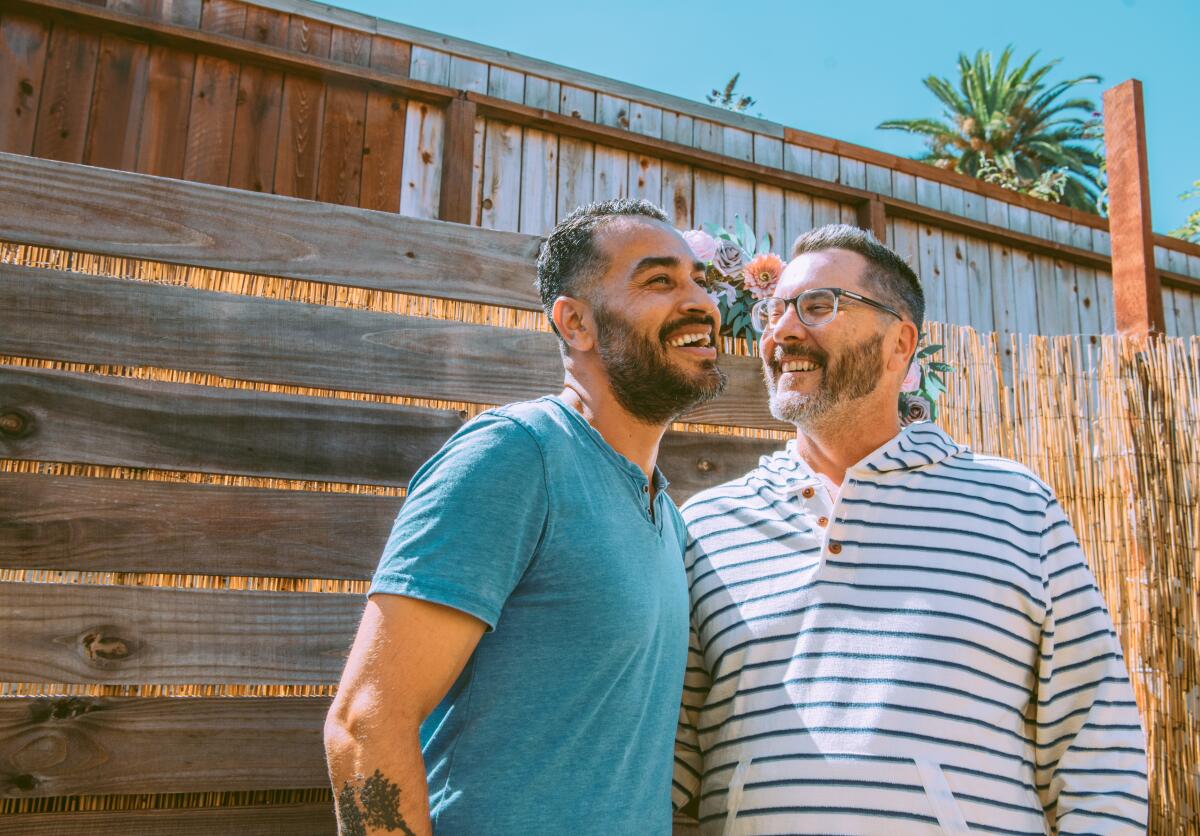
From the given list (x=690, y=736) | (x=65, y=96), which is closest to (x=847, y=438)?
(x=690, y=736)

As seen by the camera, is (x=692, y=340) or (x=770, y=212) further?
(x=770, y=212)

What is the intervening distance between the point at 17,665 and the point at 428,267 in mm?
1275

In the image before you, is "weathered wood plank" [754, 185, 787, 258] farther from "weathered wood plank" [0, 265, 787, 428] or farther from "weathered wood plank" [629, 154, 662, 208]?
"weathered wood plank" [0, 265, 787, 428]

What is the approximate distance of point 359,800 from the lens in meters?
1.24

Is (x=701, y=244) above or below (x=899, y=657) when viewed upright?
above

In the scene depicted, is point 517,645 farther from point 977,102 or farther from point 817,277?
point 977,102

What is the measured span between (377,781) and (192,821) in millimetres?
956

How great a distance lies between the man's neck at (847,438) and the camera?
216 centimetres

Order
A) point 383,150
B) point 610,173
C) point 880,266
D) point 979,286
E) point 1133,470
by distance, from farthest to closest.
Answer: point 979,286
point 610,173
point 383,150
point 1133,470
point 880,266

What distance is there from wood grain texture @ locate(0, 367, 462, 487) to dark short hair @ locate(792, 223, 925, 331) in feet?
3.49

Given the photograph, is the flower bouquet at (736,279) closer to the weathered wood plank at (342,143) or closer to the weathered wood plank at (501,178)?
the weathered wood plank at (501,178)

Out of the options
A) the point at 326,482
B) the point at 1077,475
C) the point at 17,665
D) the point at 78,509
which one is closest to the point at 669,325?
the point at 326,482

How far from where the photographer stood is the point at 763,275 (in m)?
2.80

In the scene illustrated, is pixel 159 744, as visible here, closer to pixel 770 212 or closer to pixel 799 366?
pixel 799 366
